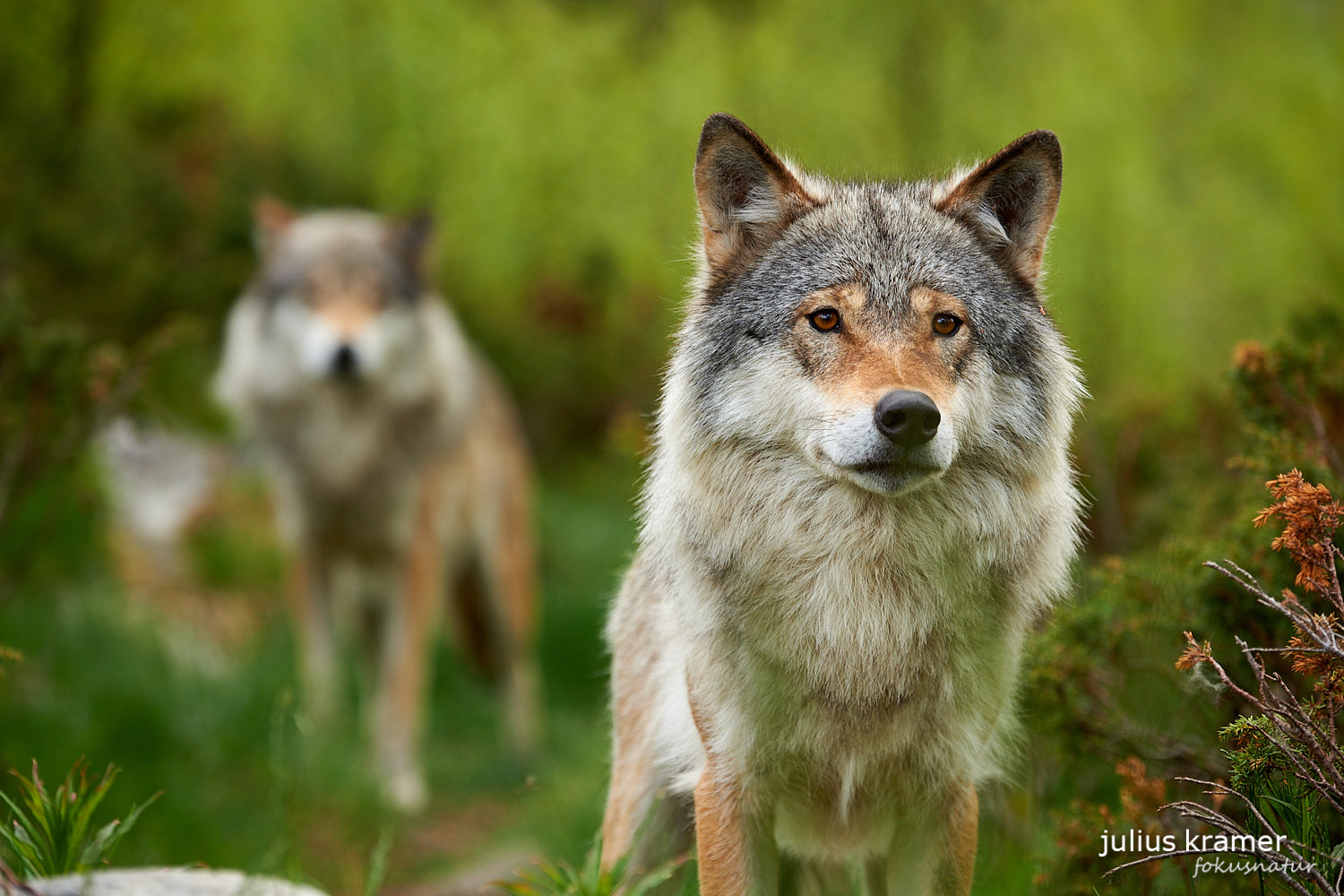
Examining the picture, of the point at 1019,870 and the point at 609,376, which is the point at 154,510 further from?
the point at 1019,870

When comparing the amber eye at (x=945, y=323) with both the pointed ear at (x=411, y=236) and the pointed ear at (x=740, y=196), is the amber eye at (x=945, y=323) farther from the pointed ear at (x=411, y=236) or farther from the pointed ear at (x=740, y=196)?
the pointed ear at (x=411, y=236)

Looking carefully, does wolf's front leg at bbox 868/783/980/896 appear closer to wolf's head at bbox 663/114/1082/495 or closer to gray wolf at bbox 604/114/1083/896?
gray wolf at bbox 604/114/1083/896

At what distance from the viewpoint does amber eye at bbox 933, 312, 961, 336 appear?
9.13ft

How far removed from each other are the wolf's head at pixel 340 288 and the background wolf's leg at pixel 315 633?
1.31m

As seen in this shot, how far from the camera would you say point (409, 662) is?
743 cm

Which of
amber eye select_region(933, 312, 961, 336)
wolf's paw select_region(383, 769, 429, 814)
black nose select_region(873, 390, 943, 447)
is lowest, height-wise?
wolf's paw select_region(383, 769, 429, 814)

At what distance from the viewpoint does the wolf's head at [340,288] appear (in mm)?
7152

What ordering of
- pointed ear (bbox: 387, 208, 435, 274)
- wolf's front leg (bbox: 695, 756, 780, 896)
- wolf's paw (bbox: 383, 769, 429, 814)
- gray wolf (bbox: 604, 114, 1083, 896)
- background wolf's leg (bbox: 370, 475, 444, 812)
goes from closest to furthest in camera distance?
gray wolf (bbox: 604, 114, 1083, 896)
wolf's front leg (bbox: 695, 756, 780, 896)
wolf's paw (bbox: 383, 769, 429, 814)
background wolf's leg (bbox: 370, 475, 444, 812)
pointed ear (bbox: 387, 208, 435, 274)

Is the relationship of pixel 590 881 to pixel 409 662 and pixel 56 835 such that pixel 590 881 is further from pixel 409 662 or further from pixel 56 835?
pixel 409 662

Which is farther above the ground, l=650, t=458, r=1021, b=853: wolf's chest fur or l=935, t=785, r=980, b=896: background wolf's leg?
l=650, t=458, r=1021, b=853: wolf's chest fur

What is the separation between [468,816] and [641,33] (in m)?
10.5

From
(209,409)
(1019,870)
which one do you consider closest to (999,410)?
(1019,870)

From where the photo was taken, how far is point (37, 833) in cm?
276

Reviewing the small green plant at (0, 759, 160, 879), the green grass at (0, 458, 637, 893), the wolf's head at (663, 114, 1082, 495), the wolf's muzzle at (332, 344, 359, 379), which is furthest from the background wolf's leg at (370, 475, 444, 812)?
the wolf's head at (663, 114, 1082, 495)
